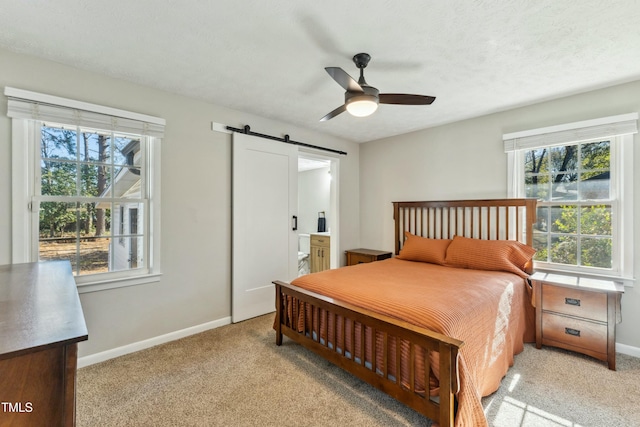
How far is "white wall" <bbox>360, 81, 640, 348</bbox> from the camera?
2.54 meters

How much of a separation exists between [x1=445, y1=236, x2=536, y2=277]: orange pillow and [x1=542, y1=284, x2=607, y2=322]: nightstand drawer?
27 cm

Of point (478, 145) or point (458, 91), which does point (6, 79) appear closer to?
point (458, 91)

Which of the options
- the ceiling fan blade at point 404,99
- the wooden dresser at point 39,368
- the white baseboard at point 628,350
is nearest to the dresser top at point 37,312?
the wooden dresser at point 39,368

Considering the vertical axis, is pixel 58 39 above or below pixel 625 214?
above

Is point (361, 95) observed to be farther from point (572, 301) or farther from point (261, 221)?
point (572, 301)

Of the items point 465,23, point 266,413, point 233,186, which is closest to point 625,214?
point 465,23

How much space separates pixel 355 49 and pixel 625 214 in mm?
2691

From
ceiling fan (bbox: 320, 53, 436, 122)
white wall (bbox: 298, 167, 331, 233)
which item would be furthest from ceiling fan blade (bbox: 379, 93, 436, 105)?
white wall (bbox: 298, 167, 331, 233)

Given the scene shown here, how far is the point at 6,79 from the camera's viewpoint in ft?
6.70

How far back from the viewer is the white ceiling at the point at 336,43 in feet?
5.28

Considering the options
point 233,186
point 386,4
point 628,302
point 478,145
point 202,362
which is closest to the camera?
point 386,4

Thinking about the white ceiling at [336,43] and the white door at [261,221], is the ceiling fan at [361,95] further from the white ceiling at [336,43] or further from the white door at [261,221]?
the white door at [261,221]

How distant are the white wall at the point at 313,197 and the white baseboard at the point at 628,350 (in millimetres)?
4469

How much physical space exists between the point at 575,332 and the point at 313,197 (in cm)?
475
